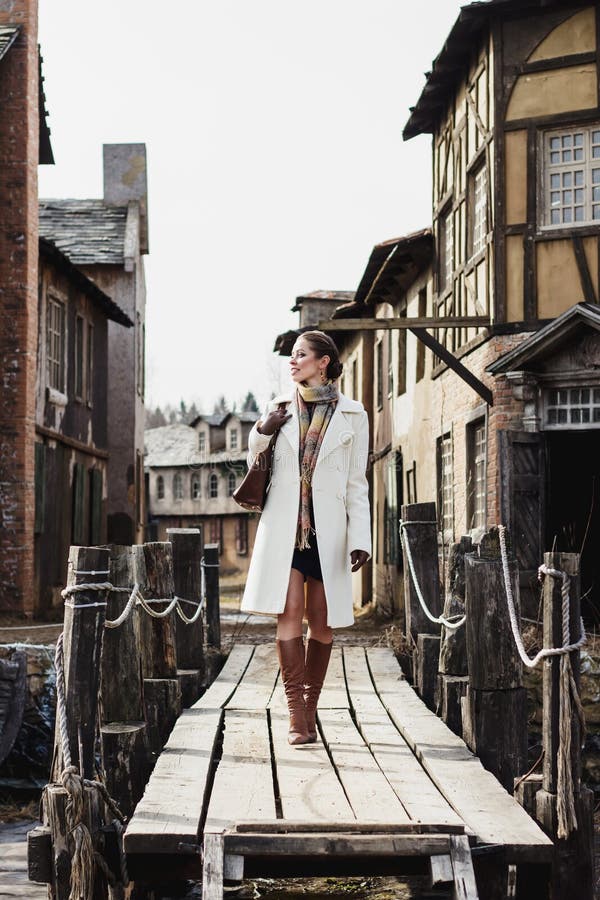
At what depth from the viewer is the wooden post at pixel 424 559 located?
8750 mm

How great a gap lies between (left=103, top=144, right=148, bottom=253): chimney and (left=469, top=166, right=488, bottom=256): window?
49.6 feet

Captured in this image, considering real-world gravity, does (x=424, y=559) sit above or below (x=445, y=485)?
below

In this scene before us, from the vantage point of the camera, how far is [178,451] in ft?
205

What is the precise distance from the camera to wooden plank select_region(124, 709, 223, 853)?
172 inches

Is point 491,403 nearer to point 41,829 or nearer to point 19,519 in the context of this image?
point 19,519

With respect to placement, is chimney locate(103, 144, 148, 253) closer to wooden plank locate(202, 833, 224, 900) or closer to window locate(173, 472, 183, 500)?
wooden plank locate(202, 833, 224, 900)

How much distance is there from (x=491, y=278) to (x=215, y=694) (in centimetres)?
803

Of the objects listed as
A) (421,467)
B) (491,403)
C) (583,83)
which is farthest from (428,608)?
(421,467)

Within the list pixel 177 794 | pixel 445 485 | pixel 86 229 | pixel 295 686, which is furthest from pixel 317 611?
pixel 86 229

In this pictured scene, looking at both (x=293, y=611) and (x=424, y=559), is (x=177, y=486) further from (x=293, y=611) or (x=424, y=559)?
(x=293, y=611)

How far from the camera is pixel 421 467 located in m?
19.7

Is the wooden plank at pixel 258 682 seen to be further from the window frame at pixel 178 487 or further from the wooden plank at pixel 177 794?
the window frame at pixel 178 487

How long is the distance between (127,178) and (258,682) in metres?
23.6

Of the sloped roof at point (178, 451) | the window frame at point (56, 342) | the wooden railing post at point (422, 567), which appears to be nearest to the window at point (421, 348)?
the window frame at point (56, 342)
